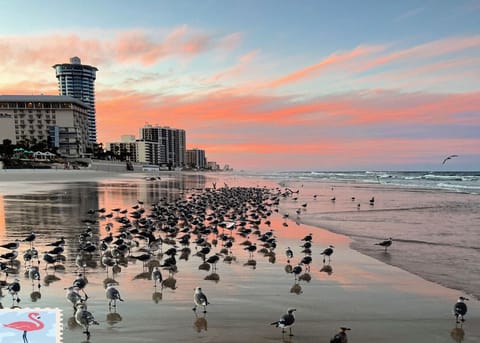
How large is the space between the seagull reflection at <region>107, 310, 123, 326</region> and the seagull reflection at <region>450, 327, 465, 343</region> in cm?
723

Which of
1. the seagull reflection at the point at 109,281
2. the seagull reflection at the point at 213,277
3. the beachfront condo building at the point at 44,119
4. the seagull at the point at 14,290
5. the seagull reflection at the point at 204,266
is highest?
the beachfront condo building at the point at 44,119

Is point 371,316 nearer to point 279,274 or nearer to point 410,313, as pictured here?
point 410,313

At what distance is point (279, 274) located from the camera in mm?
12961

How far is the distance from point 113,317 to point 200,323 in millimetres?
2006

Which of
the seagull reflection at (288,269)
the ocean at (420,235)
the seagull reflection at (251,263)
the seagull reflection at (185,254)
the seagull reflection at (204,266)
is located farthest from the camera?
the seagull reflection at (185,254)

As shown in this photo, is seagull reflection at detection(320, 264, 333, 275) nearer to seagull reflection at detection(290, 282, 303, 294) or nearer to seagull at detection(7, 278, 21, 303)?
seagull reflection at detection(290, 282, 303, 294)

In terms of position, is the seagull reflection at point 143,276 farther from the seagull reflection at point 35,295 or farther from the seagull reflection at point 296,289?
the seagull reflection at point 296,289

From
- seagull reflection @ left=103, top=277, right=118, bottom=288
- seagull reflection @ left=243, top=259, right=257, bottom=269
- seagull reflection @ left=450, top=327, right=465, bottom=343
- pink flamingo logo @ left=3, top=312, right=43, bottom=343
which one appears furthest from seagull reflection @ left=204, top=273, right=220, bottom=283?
seagull reflection @ left=450, top=327, right=465, bottom=343

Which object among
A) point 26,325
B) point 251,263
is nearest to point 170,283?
point 251,263

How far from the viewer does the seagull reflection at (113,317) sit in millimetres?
8617

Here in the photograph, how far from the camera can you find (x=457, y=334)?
8.44 m

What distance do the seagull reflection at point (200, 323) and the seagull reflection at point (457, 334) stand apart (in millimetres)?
5288

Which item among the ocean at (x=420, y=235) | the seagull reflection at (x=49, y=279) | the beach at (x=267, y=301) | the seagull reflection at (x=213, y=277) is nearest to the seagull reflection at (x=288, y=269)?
the beach at (x=267, y=301)

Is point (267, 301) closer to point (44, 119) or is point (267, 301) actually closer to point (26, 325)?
point (26, 325)
